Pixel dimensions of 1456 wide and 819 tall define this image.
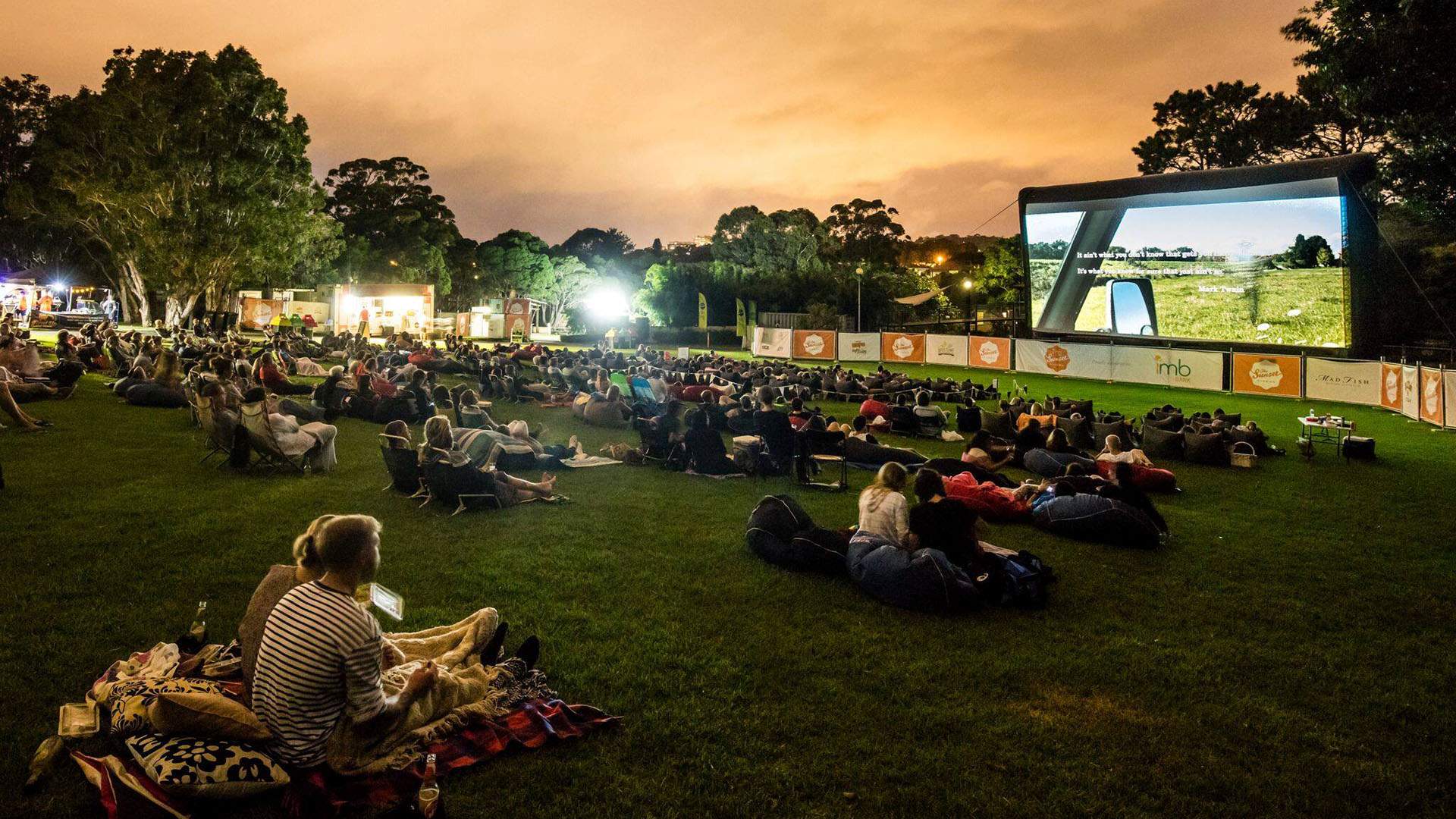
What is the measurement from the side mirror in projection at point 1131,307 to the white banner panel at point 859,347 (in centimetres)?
1046

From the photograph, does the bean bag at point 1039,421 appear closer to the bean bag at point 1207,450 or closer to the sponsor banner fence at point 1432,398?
the bean bag at point 1207,450

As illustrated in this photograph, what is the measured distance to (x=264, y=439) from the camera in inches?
408

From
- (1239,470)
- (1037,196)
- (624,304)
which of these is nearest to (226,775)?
(1239,470)

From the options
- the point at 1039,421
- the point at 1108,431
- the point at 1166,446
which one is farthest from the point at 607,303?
the point at 1166,446

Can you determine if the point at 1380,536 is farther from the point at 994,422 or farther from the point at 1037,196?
the point at 1037,196

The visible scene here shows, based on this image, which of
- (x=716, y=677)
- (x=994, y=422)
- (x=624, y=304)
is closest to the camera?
(x=716, y=677)

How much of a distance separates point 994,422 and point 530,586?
10.00 m

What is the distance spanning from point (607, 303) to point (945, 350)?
4604 centimetres

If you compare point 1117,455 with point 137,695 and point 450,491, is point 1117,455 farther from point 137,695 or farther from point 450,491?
point 137,695

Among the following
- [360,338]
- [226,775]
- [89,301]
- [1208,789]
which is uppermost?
[89,301]

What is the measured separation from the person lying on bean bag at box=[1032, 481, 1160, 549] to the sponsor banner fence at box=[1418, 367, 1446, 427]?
1579 cm

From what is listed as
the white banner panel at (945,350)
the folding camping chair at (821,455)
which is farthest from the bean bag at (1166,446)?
the white banner panel at (945,350)

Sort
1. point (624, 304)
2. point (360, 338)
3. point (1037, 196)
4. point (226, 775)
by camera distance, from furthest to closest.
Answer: point (624, 304), point (1037, 196), point (360, 338), point (226, 775)

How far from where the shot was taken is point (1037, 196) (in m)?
36.2
